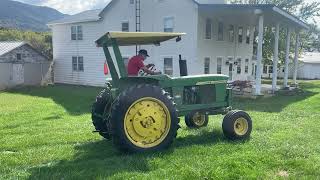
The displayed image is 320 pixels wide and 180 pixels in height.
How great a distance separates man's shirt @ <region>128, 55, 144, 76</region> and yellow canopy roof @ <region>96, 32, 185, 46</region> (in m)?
0.42

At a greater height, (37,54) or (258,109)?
(37,54)

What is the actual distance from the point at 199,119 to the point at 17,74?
85.6ft

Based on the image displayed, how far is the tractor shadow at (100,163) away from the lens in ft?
22.0

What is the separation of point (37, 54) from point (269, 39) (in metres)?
20.5

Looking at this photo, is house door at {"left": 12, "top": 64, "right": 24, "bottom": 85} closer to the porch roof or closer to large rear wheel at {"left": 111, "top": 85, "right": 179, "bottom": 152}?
→ the porch roof

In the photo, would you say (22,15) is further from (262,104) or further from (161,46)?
(262,104)

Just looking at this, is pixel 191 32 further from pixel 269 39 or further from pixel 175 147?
pixel 175 147

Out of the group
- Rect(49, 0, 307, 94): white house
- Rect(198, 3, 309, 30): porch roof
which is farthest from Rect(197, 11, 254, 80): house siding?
Rect(198, 3, 309, 30): porch roof

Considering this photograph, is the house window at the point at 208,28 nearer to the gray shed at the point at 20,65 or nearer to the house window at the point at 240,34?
the house window at the point at 240,34

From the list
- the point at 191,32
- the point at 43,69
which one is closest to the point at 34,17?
the point at 43,69

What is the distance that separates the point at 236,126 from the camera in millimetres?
9375

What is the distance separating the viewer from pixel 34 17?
186 m

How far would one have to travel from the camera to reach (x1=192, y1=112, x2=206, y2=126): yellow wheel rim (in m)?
11.0

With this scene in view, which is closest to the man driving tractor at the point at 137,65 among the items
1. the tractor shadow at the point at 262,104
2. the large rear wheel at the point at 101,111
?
the large rear wheel at the point at 101,111
